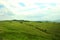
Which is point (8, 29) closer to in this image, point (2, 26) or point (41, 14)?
point (2, 26)

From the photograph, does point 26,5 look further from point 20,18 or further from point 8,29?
point 8,29

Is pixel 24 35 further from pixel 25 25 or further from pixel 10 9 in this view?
pixel 10 9

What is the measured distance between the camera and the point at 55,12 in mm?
3211

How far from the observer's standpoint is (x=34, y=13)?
3211 millimetres

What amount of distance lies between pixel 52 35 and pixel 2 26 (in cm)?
85

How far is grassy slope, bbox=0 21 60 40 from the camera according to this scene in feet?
10.2

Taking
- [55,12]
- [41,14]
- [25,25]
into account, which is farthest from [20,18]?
[55,12]

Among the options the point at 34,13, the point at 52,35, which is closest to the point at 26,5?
the point at 34,13

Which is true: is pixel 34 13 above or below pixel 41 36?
above

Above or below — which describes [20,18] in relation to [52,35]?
above

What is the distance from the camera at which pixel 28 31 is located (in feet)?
10.3

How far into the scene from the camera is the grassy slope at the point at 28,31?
309 cm

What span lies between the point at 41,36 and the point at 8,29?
560 millimetres

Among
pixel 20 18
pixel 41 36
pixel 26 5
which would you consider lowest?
pixel 41 36
